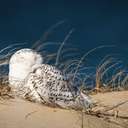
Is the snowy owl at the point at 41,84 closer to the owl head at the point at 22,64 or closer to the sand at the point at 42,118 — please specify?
the owl head at the point at 22,64

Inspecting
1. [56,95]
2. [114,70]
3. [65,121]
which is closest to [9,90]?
[56,95]

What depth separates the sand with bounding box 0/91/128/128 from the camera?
310 centimetres

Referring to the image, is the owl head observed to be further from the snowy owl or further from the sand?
A: the sand

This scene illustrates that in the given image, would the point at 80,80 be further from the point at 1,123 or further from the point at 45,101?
the point at 1,123

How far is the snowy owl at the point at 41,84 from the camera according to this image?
3915 millimetres

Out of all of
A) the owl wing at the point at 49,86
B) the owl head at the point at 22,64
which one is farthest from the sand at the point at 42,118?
the owl head at the point at 22,64

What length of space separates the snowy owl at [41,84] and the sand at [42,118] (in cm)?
20

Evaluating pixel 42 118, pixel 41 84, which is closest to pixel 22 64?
pixel 41 84

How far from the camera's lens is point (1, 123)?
3006 mm

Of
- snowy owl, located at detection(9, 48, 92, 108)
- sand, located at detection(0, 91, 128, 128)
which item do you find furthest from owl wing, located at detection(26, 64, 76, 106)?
sand, located at detection(0, 91, 128, 128)

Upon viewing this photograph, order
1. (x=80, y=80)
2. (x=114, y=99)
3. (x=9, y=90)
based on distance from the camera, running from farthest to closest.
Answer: (x=80, y=80) → (x=114, y=99) → (x=9, y=90)

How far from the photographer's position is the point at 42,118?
10.7 ft

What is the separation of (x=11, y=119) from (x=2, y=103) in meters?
0.42

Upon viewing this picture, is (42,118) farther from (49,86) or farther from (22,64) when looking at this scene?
(22,64)
